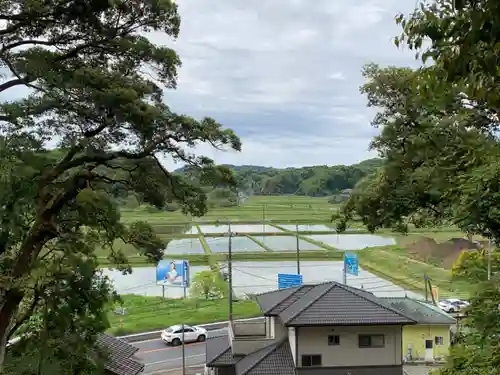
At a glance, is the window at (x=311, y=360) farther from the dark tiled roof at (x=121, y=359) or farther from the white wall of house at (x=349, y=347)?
the dark tiled roof at (x=121, y=359)

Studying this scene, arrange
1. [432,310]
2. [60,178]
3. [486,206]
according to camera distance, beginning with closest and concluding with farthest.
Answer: [486,206]
[60,178]
[432,310]

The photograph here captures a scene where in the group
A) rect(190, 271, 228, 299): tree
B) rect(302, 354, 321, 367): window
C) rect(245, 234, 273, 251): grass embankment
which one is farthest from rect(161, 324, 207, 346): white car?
rect(245, 234, 273, 251): grass embankment

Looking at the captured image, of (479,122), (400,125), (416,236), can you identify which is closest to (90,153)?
(400,125)

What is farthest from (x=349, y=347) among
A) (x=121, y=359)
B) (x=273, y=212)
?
(x=273, y=212)

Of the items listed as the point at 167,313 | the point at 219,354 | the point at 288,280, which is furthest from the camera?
the point at 167,313

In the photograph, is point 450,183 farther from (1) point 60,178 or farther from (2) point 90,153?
(1) point 60,178

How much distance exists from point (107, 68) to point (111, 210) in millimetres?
1575

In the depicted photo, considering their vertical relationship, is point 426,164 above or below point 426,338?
above

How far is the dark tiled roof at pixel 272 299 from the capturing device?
11.5 m

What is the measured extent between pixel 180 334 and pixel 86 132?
13.2 m

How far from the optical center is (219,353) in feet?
38.2

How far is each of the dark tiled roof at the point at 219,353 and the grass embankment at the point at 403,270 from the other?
42.4ft

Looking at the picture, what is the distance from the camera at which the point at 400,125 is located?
540 cm

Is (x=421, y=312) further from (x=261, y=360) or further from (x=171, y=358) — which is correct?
(x=171, y=358)
